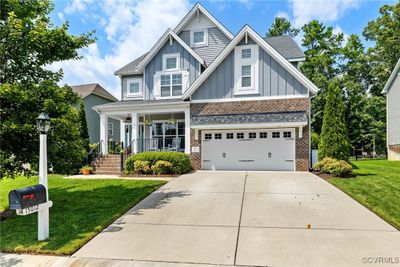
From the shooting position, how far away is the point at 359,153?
3638 cm

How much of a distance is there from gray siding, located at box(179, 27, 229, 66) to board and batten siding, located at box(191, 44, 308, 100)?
3398mm

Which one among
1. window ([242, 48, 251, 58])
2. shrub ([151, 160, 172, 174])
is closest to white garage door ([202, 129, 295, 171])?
shrub ([151, 160, 172, 174])

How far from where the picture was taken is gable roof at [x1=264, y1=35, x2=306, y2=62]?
55.7 ft

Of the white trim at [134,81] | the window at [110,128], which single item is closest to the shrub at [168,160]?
the white trim at [134,81]

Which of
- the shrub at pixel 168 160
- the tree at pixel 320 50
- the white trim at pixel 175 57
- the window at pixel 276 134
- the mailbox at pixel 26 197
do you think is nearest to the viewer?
the mailbox at pixel 26 197

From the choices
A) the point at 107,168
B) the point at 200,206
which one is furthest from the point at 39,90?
the point at 107,168

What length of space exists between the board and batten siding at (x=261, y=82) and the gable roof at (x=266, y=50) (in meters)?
0.19

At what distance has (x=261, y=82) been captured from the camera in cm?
1486

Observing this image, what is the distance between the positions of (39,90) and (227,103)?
9854mm

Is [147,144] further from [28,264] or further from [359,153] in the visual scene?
[359,153]

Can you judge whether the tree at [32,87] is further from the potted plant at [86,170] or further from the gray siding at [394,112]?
the gray siding at [394,112]

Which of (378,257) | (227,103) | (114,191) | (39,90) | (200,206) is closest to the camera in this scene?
(378,257)

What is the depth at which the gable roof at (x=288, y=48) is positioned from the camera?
17.0 meters

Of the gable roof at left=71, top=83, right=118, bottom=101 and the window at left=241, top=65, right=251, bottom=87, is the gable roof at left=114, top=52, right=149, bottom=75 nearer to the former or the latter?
the window at left=241, top=65, right=251, bottom=87
